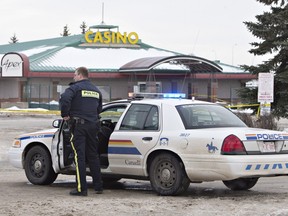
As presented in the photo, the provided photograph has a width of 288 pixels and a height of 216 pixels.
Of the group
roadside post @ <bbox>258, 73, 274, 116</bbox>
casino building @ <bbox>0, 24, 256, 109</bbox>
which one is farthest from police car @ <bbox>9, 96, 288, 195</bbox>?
casino building @ <bbox>0, 24, 256, 109</bbox>

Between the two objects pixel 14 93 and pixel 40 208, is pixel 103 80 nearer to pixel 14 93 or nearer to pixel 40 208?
pixel 14 93

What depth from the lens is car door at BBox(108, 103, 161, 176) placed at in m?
10.5

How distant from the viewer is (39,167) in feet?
38.8

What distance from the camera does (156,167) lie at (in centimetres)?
1038

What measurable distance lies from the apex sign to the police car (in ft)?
135

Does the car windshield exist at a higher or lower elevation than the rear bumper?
higher

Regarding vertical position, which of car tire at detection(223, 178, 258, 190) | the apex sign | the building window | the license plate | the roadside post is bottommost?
car tire at detection(223, 178, 258, 190)

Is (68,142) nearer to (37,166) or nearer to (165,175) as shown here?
(37,166)

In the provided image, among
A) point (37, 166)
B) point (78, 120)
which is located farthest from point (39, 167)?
point (78, 120)

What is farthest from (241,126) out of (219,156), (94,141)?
(94,141)

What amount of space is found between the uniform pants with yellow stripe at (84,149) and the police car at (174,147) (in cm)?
44

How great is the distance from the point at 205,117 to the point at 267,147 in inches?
41.1

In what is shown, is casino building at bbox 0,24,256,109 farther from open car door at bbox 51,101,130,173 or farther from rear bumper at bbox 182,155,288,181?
rear bumper at bbox 182,155,288,181

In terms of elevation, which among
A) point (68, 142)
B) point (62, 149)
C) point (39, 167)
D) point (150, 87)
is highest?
point (150, 87)
